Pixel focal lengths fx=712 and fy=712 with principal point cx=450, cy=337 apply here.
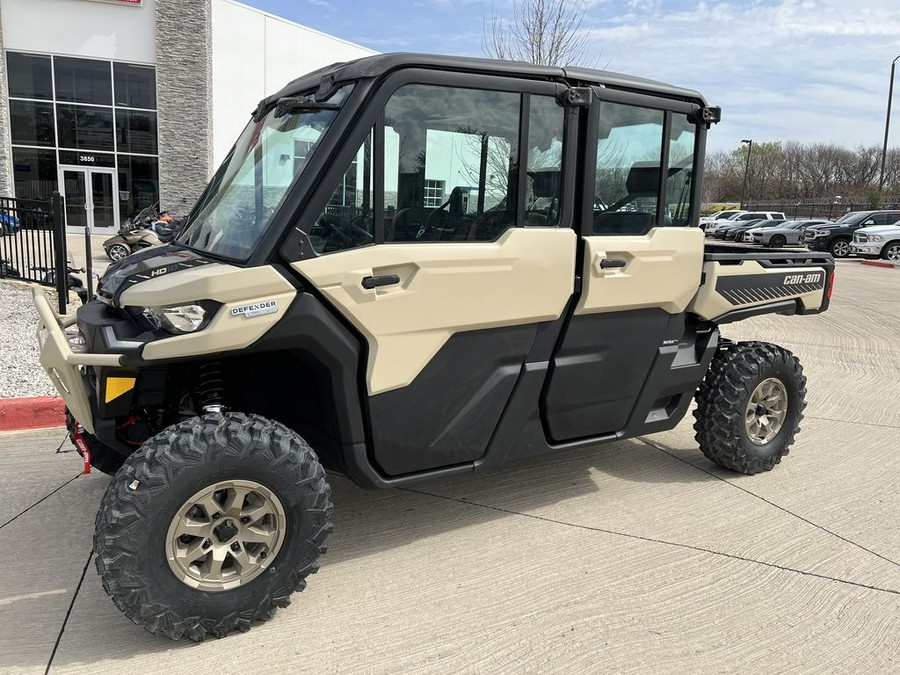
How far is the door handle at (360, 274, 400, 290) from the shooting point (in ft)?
9.80

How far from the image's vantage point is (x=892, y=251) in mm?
23656

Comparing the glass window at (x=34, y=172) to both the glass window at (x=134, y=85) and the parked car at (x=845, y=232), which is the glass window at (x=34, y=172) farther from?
the parked car at (x=845, y=232)

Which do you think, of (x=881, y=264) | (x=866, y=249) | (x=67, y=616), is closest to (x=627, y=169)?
(x=67, y=616)

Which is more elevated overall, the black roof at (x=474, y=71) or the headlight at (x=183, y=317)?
the black roof at (x=474, y=71)

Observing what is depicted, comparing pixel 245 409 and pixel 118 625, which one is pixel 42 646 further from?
pixel 245 409

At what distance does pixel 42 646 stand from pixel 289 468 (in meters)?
1.18

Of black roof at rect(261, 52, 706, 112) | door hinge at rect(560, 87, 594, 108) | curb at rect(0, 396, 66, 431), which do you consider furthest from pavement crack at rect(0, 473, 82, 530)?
door hinge at rect(560, 87, 594, 108)

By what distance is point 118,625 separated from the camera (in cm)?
297

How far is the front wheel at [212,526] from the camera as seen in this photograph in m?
2.70

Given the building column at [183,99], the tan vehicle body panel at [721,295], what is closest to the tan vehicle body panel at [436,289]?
the tan vehicle body panel at [721,295]

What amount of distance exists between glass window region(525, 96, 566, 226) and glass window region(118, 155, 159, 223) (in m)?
25.5

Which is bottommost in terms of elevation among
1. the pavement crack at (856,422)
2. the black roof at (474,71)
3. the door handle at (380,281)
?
the pavement crack at (856,422)

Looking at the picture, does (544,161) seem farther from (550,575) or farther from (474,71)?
(550,575)

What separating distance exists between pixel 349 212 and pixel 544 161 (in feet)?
3.41
